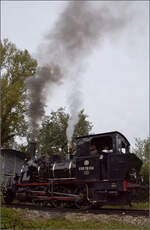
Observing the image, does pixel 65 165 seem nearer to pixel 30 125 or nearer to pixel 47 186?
pixel 47 186

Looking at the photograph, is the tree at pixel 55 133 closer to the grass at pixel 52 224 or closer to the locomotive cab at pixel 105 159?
the locomotive cab at pixel 105 159

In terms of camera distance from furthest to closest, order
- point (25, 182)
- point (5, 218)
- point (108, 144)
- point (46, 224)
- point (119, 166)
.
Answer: point (25, 182) → point (108, 144) → point (119, 166) → point (46, 224) → point (5, 218)

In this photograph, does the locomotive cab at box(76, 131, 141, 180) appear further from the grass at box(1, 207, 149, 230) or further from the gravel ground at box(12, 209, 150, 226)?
the grass at box(1, 207, 149, 230)

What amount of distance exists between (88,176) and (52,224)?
4.43 m

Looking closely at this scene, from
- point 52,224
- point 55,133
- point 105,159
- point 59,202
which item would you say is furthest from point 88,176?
point 55,133

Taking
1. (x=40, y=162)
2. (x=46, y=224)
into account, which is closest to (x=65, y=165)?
(x=40, y=162)

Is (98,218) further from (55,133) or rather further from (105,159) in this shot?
(55,133)

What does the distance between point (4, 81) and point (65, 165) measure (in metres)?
9.17

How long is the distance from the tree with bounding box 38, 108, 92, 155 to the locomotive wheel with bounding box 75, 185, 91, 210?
1293cm

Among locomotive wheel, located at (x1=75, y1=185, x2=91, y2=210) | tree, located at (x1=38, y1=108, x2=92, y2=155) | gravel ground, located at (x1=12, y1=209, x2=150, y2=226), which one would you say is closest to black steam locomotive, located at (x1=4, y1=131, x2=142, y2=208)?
locomotive wheel, located at (x1=75, y1=185, x2=91, y2=210)

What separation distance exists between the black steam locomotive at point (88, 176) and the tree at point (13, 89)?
5.58 metres

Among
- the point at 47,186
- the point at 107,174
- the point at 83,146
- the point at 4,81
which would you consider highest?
the point at 4,81

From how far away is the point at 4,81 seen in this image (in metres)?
18.1

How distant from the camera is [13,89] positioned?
58.7 ft
